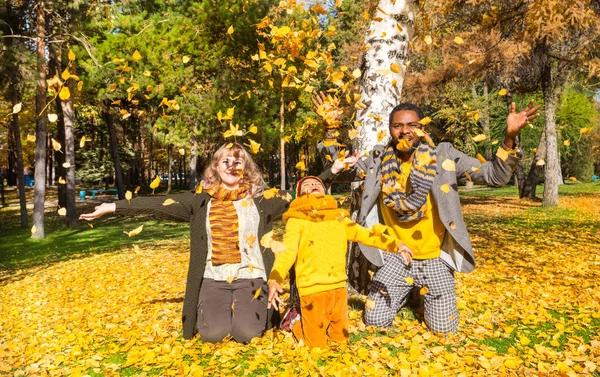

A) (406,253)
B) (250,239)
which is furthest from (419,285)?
(250,239)

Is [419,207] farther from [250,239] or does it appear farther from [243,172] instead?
[243,172]

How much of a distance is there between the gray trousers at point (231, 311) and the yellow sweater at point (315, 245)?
0.66 m

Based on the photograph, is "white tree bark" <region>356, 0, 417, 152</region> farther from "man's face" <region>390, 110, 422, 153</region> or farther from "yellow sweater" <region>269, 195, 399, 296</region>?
"yellow sweater" <region>269, 195, 399, 296</region>

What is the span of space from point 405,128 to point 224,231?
Answer: 2.11 metres

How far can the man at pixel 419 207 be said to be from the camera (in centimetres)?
407

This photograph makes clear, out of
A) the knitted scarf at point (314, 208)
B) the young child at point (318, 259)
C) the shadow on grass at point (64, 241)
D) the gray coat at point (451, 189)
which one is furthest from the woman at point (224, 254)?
the shadow on grass at point (64, 241)

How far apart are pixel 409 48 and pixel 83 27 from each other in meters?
15.2

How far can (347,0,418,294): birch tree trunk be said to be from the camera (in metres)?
5.39

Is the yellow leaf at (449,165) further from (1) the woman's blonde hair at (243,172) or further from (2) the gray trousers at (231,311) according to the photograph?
(2) the gray trousers at (231,311)

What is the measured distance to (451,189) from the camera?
13.5 ft

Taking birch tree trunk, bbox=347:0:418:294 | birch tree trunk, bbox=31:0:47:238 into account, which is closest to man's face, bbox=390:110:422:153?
birch tree trunk, bbox=347:0:418:294

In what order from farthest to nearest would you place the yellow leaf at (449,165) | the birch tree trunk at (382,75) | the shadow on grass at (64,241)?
1. the shadow on grass at (64,241)
2. the birch tree trunk at (382,75)
3. the yellow leaf at (449,165)

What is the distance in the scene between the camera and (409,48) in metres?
5.62

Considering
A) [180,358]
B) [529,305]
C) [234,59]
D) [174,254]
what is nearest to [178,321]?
[180,358]
